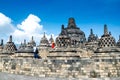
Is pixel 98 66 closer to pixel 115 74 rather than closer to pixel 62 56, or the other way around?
pixel 115 74

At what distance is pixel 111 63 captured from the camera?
15078mm

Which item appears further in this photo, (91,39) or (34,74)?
(91,39)

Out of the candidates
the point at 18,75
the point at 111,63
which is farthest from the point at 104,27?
the point at 18,75

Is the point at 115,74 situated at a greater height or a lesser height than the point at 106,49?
lesser

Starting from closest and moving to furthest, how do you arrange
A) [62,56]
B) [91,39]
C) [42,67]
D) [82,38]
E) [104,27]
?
1. [42,67]
2. [62,56]
3. [104,27]
4. [82,38]
5. [91,39]

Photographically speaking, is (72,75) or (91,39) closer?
(72,75)

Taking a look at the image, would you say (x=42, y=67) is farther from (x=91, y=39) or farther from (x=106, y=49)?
(x=91, y=39)

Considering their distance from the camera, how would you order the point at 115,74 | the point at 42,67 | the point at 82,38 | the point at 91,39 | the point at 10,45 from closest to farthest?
1. the point at 115,74
2. the point at 42,67
3. the point at 10,45
4. the point at 82,38
5. the point at 91,39

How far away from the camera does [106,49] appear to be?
19812mm

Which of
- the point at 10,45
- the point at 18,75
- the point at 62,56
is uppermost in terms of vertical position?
the point at 10,45

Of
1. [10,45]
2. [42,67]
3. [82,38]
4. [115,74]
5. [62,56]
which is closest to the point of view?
[115,74]

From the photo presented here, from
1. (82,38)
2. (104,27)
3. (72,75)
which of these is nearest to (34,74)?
(72,75)

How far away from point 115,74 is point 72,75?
11.6ft

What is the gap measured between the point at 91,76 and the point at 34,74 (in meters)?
5.36
